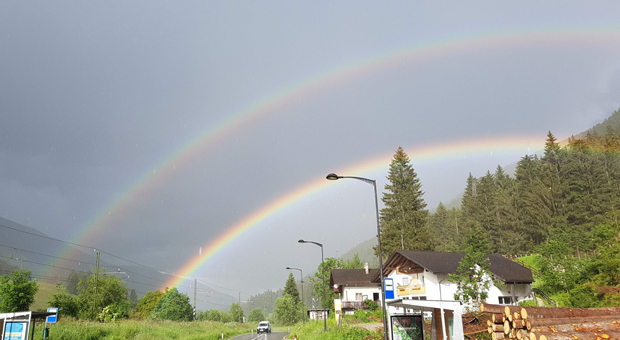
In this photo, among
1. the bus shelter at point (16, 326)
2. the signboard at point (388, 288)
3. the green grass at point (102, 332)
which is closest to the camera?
the bus shelter at point (16, 326)

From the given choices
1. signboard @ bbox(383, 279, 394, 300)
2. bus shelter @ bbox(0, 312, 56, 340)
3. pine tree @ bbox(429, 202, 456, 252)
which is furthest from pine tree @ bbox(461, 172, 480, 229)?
bus shelter @ bbox(0, 312, 56, 340)

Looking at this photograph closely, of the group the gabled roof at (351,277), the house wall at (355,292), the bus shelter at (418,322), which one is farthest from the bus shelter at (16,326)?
the house wall at (355,292)

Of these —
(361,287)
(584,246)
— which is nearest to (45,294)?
(361,287)

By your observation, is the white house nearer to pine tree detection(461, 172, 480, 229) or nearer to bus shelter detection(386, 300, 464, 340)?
bus shelter detection(386, 300, 464, 340)

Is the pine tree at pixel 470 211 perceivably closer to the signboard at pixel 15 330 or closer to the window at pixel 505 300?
the window at pixel 505 300

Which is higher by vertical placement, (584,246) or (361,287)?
(584,246)

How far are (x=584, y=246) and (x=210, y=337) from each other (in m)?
58.5

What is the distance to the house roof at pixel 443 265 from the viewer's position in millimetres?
43188

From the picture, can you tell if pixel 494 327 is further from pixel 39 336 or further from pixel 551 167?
pixel 551 167

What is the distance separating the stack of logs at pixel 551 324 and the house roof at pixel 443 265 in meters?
28.8

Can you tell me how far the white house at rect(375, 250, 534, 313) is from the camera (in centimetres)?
4284

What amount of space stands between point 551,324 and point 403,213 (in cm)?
7462

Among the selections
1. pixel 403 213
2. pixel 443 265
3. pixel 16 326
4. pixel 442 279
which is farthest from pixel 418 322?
pixel 403 213

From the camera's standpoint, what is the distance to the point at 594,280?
104 feet
